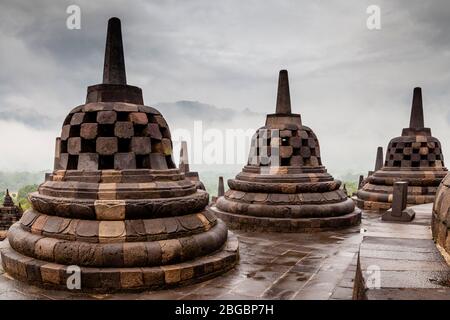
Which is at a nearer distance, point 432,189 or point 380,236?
point 380,236

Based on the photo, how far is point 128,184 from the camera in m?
4.59

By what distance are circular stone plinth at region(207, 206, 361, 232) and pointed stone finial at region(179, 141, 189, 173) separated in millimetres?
4671

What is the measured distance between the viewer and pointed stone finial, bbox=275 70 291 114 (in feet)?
28.4

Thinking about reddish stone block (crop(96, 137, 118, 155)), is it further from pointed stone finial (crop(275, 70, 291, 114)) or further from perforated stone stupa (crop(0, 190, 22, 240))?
perforated stone stupa (crop(0, 190, 22, 240))

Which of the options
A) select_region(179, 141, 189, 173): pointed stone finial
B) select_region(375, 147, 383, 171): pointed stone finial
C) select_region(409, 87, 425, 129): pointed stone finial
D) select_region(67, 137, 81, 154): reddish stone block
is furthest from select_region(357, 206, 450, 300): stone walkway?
→ select_region(375, 147, 383, 171): pointed stone finial

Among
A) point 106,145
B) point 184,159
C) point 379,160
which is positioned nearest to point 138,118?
point 106,145

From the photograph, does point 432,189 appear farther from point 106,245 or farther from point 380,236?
point 106,245

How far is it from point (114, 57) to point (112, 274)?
2914mm

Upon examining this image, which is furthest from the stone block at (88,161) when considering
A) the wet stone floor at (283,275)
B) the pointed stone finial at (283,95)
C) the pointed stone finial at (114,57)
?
the pointed stone finial at (283,95)

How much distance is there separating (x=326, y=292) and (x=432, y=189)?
8831 millimetres

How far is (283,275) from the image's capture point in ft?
15.2
